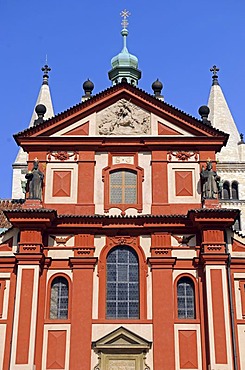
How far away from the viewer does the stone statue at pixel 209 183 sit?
975 inches

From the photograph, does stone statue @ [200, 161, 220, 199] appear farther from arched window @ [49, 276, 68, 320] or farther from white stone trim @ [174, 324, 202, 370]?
arched window @ [49, 276, 68, 320]

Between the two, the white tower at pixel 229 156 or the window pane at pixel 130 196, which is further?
the white tower at pixel 229 156

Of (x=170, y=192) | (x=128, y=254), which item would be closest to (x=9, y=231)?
(x=128, y=254)

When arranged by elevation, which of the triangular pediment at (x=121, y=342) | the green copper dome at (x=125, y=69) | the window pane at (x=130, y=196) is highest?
the green copper dome at (x=125, y=69)

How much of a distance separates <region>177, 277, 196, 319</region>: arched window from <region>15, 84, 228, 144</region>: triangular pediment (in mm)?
5850

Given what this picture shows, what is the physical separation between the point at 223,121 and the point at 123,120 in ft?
76.4

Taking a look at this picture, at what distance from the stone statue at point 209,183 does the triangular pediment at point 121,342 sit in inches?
227

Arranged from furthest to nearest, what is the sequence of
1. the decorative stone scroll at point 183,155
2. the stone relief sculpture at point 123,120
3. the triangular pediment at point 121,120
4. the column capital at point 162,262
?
the stone relief sculpture at point 123,120 < the triangular pediment at point 121,120 < the decorative stone scroll at point 183,155 < the column capital at point 162,262

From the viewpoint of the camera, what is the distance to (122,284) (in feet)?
78.6

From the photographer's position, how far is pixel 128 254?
24469 millimetres

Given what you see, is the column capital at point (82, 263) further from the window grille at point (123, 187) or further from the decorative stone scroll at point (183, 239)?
the decorative stone scroll at point (183, 239)

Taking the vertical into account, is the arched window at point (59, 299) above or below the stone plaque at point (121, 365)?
above

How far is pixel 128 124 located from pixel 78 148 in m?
2.25

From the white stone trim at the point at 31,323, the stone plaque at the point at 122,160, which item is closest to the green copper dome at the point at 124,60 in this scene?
the stone plaque at the point at 122,160
